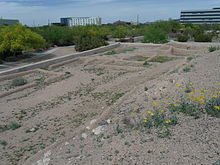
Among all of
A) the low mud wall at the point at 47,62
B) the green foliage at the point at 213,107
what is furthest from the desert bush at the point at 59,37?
the green foliage at the point at 213,107

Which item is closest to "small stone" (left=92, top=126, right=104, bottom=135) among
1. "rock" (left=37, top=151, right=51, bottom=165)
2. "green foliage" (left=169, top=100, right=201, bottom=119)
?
"rock" (left=37, top=151, right=51, bottom=165)

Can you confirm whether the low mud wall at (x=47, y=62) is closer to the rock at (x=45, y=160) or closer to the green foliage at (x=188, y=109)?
the rock at (x=45, y=160)

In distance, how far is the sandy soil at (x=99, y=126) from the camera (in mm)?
Result: 2980

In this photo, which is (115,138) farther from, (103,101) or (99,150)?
(103,101)

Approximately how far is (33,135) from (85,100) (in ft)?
8.10

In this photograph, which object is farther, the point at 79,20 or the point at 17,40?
the point at 79,20

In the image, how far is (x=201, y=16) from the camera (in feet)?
280

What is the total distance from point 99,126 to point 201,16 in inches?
3714

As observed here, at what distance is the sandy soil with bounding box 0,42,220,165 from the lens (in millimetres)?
2980

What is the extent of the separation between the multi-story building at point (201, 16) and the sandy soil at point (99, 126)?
85.5 m

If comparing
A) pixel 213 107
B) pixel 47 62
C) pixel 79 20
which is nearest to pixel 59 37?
pixel 47 62

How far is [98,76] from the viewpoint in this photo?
34.3 ft

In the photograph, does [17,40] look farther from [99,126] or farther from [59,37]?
[99,126]

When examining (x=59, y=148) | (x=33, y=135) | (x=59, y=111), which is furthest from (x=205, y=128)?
(x=59, y=111)
